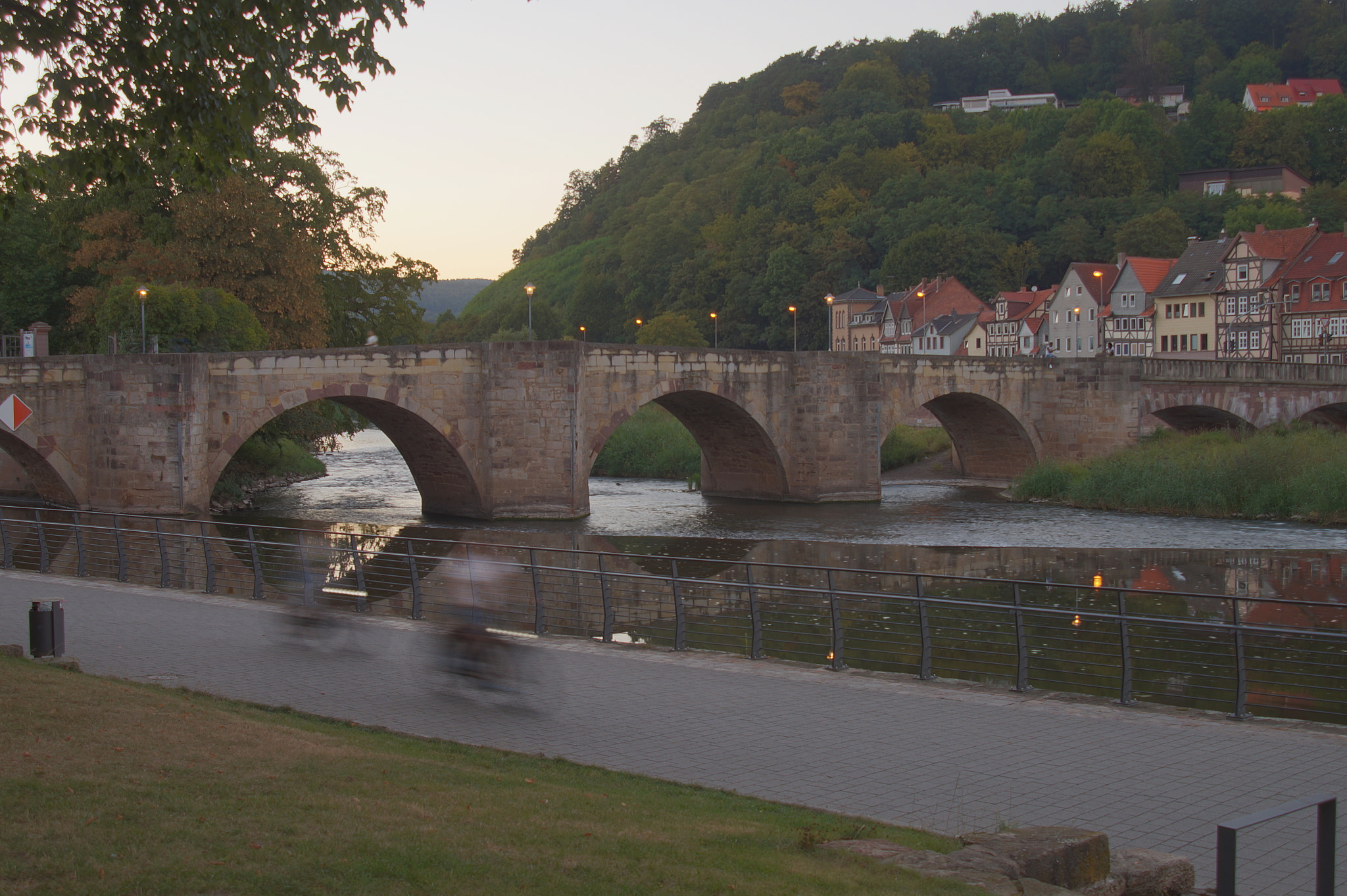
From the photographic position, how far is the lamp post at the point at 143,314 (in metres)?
30.2

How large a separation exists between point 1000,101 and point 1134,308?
62594 millimetres

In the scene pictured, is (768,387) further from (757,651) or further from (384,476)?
(757,651)

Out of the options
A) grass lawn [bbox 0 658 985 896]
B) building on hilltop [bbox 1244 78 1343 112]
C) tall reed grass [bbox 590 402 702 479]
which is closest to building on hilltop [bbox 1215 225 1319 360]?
tall reed grass [bbox 590 402 702 479]

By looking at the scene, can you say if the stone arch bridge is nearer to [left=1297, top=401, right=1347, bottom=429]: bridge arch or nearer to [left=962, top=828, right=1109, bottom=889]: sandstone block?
[left=1297, top=401, right=1347, bottom=429]: bridge arch

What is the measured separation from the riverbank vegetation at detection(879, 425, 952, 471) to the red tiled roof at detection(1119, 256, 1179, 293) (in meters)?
30.3

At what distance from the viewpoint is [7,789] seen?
18.6 ft

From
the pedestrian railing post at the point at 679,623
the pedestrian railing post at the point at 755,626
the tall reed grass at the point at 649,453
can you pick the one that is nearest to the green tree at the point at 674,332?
the tall reed grass at the point at 649,453

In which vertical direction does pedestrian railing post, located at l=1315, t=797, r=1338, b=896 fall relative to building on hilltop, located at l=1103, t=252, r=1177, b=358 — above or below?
below

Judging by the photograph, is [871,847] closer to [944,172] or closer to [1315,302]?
[1315,302]

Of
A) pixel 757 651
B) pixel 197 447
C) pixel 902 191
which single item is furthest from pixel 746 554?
pixel 902 191

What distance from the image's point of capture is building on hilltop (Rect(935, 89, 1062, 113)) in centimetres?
12681

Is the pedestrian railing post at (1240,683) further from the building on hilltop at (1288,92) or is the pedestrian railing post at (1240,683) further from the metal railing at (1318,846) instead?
the building on hilltop at (1288,92)

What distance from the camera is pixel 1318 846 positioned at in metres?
4.34

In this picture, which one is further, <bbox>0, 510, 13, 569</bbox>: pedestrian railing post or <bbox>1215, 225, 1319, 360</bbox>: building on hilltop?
<bbox>1215, 225, 1319, 360</bbox>: building on hilltop
